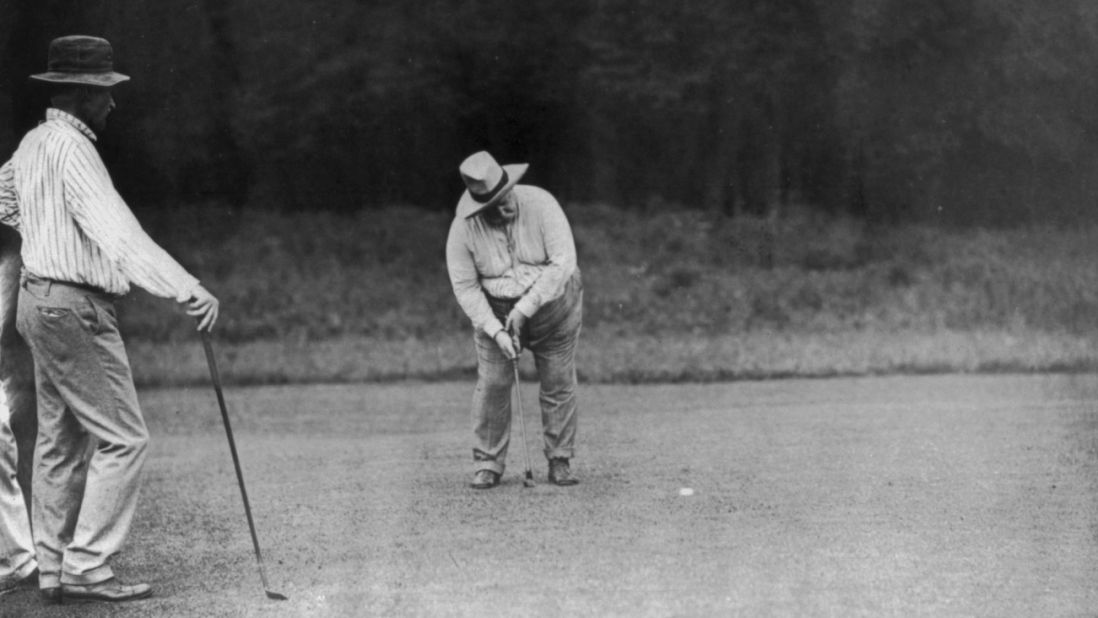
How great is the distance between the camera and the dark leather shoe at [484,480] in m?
7.92

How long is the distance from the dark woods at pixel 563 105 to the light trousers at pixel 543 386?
9207 mm

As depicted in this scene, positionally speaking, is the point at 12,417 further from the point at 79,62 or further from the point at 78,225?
the point at 79,62

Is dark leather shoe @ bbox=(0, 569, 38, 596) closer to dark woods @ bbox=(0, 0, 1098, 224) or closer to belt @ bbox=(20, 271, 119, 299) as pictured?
belt @ bbox=(20, 271, 119, 299)

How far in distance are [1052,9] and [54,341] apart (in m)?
9.59

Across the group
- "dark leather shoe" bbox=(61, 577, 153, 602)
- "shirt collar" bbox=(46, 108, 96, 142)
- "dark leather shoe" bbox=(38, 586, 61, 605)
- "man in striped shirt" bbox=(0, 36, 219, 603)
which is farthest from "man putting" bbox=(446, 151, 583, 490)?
"dark leather shoe" bbox=(38, 586, 61, 605)

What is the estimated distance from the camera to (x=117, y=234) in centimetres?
523

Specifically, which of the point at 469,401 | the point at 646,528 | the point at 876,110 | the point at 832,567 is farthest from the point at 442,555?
the point at 876,110

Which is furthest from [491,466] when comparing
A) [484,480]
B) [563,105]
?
[563,105]

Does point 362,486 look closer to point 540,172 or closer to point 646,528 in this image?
point 646,528

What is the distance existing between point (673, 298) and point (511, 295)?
9163mm

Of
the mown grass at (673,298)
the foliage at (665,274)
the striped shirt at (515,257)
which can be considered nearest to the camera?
the striped shirt at (515,257)

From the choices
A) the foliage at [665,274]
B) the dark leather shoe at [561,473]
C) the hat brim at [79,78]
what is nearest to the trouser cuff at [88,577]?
the hat brim at [79,78]

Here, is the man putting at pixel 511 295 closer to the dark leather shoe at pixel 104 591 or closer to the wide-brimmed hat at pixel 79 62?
the wide-brimmed hat at pixel 79 62

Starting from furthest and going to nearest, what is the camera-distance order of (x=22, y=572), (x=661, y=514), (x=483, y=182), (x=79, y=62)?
(x=483, y=182) → (x=661, y=514) → (x=22, y=572) → (x=79, y=62)
